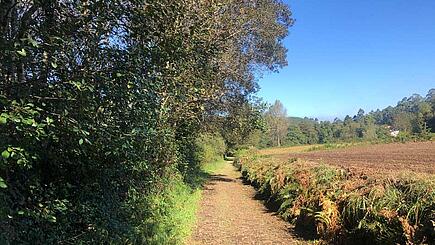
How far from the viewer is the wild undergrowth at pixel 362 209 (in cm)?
696

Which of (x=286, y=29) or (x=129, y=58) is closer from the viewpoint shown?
(x=129, y=58)

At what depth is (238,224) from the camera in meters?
12.3

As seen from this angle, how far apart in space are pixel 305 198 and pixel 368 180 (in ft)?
7.75

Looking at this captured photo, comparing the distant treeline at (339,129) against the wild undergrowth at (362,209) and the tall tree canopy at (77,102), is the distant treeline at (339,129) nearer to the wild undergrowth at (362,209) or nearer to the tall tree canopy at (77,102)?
the wild undergrowth at (362,209)

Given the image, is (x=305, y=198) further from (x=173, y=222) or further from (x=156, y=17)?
(x=156, y=17)

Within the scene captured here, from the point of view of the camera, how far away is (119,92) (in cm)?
418

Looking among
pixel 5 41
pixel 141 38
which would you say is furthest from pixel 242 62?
pixel 5 41

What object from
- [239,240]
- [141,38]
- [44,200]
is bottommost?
[239,240]

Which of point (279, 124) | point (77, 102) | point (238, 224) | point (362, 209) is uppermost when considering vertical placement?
point (279, 124)

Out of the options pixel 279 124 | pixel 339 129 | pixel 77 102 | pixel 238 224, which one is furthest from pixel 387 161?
pixel 339 129

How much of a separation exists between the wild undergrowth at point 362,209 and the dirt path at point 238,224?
65cm

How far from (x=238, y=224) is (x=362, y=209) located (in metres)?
4.84

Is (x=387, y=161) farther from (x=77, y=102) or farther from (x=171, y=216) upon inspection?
(x=77, y=102)

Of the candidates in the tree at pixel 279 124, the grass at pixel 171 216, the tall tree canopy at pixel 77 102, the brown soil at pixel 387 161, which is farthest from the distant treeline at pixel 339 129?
the tall tree canopy at pixel 77 102
